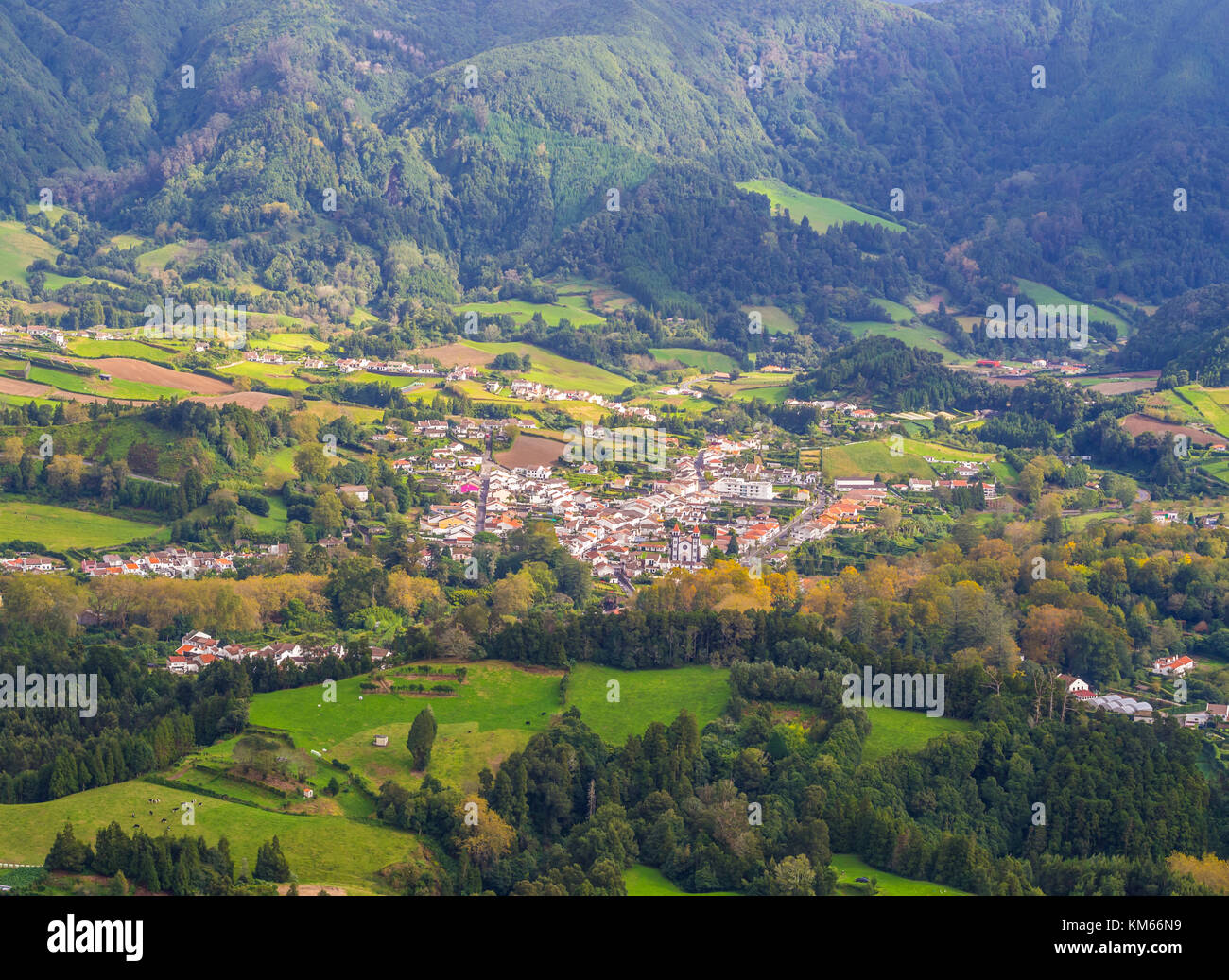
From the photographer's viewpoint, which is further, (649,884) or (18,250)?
(18,250)

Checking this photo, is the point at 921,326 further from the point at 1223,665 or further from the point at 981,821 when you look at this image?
the point at 981,821

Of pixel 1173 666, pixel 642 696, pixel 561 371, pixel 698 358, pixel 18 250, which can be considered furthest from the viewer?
pixel 18 250

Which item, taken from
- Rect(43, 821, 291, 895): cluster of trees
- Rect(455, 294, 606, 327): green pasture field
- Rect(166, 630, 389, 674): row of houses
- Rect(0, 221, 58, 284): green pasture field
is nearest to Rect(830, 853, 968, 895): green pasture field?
Rect(43, 821, 291, 895): cluster of trees

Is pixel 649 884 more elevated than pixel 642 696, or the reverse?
pixel 642 696

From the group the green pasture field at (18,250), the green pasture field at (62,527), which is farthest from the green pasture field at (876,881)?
the green pasture field at (18,250)

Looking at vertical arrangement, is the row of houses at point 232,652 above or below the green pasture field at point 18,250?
below

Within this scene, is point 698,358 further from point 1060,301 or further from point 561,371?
point 1060,301

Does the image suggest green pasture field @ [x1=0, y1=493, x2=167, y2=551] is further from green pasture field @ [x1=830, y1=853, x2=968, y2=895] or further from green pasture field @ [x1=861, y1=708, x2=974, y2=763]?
green pasture field @ [x1=830, y1=853, x2=968, y2=895]

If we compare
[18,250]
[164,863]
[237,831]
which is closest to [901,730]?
[237,831]

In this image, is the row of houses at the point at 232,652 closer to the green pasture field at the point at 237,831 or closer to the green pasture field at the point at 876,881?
the green pasture field at the point at 237,831

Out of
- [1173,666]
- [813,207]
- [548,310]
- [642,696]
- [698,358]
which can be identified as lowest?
[642,696]

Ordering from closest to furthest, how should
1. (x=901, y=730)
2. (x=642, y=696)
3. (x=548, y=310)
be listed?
(x=901, y=730) → (x=642, y=696) → (x=548, y=310)
